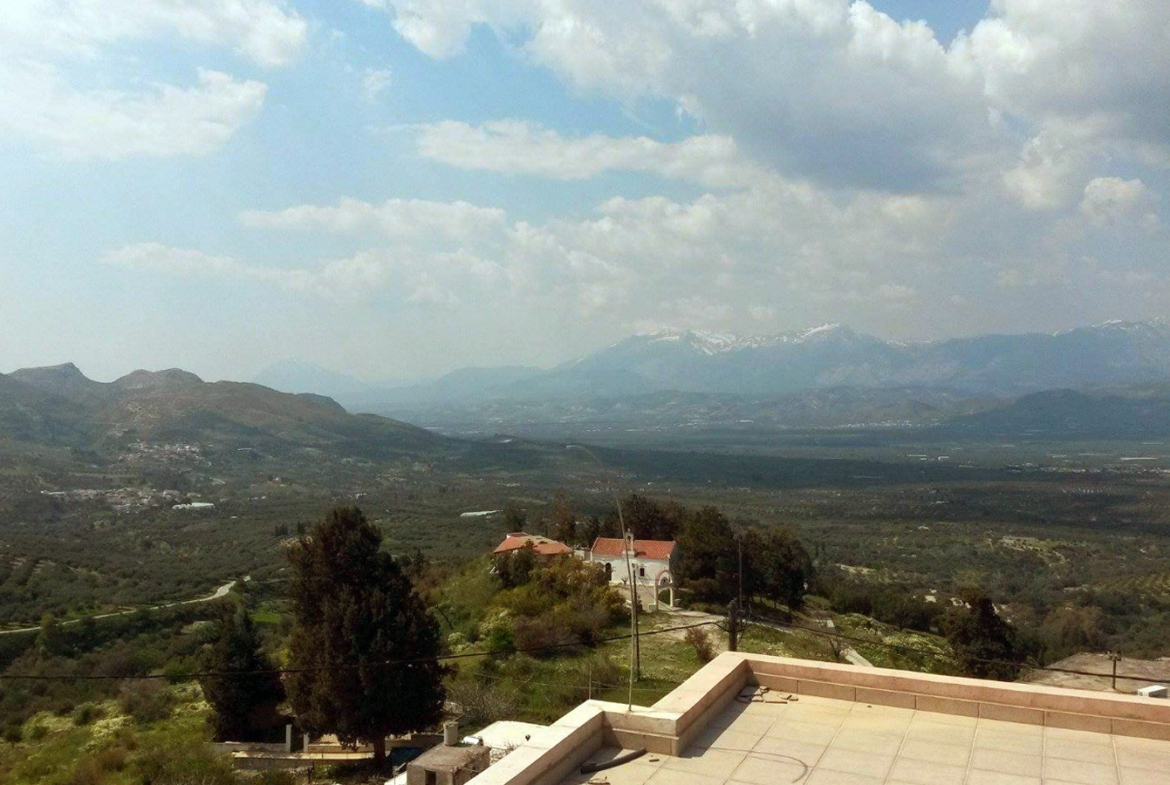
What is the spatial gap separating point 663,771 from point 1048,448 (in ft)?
618

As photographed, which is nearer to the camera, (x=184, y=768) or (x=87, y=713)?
(x=184, y=768)

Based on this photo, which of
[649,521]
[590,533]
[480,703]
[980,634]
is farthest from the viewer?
[590,533]

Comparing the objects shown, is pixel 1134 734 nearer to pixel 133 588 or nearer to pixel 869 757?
pixel 869 757

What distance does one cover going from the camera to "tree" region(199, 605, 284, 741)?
65.3 feet

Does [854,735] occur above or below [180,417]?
below

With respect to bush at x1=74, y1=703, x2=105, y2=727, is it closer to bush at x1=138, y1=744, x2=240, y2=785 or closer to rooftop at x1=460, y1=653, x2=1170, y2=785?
bush at x1=138, y1=744, x2=240, y2=785

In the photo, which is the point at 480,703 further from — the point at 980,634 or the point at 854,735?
the point at 980,634

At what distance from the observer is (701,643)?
22.3 meters

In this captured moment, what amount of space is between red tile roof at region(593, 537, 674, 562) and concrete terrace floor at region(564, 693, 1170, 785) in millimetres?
25345

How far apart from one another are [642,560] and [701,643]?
10.7m

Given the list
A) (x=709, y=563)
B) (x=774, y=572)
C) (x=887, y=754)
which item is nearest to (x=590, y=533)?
(x=709, y=563)

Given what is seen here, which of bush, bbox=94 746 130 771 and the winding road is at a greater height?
bush, bbox=94 746 130 771

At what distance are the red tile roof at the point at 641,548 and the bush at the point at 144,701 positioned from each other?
1546 cm

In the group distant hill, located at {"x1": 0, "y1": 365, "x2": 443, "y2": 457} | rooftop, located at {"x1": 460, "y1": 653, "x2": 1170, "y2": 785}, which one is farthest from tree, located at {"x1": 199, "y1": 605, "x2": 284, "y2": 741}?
distant hill, located at {"x1": 0, "y1": 365, "x2": 443, "y2": 457}
